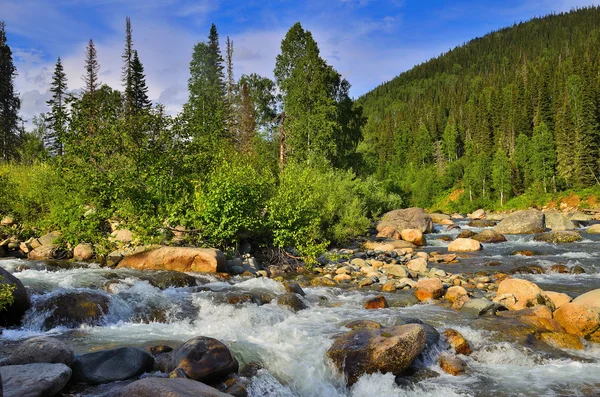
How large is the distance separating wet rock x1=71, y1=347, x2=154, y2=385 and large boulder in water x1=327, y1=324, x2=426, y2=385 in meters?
3.28

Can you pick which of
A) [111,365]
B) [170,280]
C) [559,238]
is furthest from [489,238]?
[111,365]

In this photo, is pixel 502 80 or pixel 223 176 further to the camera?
pixel 502 80

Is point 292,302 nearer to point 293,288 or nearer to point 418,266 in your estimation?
point 293,288

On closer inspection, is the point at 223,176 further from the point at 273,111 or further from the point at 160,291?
the point at 273,111

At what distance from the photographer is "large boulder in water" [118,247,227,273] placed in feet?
50.6

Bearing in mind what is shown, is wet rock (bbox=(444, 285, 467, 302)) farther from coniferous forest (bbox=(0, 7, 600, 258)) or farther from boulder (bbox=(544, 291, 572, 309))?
coniferous forest (bbox=(0, 7, 600, 258))

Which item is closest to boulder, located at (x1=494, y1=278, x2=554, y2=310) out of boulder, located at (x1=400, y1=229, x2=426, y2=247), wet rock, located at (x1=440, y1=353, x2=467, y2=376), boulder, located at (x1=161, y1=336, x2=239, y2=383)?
wet rock, located at (x1=440, y1=353, x2=467, y2=376)

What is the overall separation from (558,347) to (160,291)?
984 cm

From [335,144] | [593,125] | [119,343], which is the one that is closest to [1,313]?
[119,343]

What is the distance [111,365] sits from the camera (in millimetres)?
6945

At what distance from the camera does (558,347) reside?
30.7 feet

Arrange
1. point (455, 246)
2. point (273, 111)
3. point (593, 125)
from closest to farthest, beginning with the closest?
point (455, 246)
point (273, 111)
point (593, 125)

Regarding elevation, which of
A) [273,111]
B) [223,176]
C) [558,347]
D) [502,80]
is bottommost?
[558,347]

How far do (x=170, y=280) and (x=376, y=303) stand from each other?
6119mm
